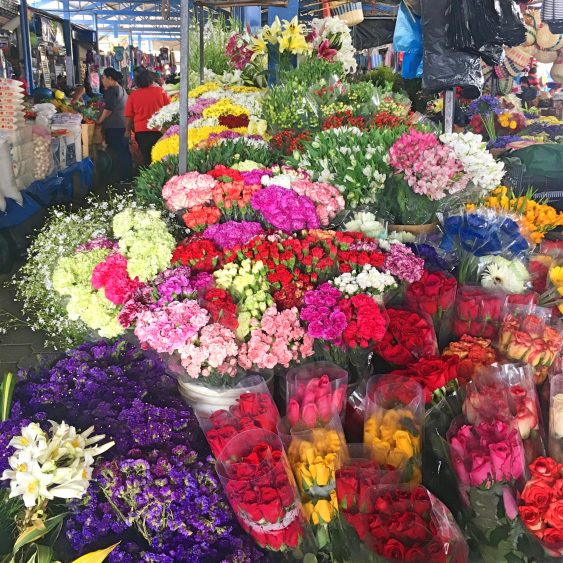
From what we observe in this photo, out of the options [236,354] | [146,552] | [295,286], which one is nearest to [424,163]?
[295,286]

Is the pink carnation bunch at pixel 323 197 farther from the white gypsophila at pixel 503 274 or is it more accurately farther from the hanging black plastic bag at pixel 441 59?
the hanging black plastic bag at pixel 441 59

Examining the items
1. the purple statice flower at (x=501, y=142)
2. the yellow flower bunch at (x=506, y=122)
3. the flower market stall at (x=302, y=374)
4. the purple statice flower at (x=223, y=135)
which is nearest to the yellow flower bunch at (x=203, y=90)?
the purple statice flower at (x=223, y=135)

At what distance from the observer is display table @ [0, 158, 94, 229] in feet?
19.2

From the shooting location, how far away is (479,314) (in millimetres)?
2062

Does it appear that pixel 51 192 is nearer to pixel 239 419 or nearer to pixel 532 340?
pixel 239 419

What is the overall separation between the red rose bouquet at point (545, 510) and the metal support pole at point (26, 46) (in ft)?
35.4

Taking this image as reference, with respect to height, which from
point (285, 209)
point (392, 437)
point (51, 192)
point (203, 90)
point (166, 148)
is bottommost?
point (51, 192)

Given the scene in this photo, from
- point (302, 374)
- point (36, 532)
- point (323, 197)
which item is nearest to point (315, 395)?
point (302, 374)

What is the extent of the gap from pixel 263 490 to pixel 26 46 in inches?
439

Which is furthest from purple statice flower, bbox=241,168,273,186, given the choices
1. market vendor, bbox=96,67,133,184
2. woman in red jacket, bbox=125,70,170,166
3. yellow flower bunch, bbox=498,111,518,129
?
market vendor, bbox=96,67,133,184

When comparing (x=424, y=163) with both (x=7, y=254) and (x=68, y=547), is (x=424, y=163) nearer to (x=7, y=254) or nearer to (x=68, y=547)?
(x=68, y=547)

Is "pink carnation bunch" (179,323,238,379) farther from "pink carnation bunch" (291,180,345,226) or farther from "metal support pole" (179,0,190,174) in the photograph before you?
"metal support pole" (179,0,190,174)

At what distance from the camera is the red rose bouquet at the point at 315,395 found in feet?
5.03

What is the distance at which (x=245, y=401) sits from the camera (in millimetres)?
1604
